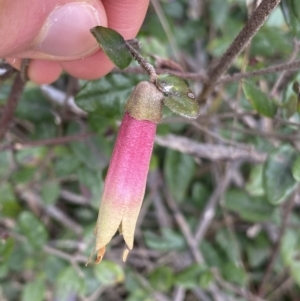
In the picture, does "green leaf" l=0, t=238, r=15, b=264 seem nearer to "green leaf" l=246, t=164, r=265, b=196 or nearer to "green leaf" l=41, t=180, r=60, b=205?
"green leaf" l=41, t=180, r=60, b=205

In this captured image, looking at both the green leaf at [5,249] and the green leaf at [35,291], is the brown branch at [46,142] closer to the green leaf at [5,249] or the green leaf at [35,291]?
the green leaf at [5,249]

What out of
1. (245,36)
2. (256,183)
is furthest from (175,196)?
(245,36)

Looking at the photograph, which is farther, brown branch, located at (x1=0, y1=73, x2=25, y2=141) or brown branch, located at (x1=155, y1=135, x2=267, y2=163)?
brown branch, located at (x1=155, y1=135, x2=267, y2=163)

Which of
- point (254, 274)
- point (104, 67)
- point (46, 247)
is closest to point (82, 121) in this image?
point (46, 247)

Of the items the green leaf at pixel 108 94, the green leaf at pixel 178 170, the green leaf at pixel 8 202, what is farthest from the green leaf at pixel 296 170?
the green leaf at pixel 8 202

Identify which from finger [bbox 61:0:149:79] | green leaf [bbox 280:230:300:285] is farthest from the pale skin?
green leaf [bbox 280:230:300:285]
